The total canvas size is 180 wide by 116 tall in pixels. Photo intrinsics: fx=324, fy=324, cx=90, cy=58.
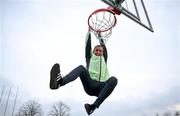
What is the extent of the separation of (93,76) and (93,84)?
20 cm

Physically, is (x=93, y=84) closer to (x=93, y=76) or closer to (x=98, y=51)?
(x=93, y=76)

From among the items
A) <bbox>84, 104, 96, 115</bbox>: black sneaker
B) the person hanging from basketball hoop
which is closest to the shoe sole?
the person hanging from basketball hoop

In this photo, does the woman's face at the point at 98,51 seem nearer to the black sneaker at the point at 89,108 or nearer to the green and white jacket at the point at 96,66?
the green and white jacket at the point at 96,66

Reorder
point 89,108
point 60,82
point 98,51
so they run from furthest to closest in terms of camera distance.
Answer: point 98,51 → point 89,108 → point 60,82

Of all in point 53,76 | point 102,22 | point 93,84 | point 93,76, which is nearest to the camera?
point 53,76

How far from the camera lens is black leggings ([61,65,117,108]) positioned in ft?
20.8

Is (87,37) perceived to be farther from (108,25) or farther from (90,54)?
(108,25)

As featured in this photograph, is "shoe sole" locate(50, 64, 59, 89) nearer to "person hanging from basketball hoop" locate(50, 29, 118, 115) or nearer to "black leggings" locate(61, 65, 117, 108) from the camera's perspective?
"person hanging from basketball hoop" locate(50, 29, 118, 115)

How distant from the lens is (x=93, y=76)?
6812 mm

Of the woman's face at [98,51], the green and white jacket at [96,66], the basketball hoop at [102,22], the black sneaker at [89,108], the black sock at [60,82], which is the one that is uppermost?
the basketball hoop at [102,22]

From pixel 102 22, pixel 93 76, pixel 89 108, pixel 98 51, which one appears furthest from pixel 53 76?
pixel 102 22

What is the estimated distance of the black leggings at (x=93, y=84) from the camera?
20.8 feet

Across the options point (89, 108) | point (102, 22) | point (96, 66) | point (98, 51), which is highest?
point (102, 22)

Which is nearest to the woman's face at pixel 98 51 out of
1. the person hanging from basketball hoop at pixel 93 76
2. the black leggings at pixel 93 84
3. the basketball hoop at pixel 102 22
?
the person hanging from basketball hoop at pixel 93 76
